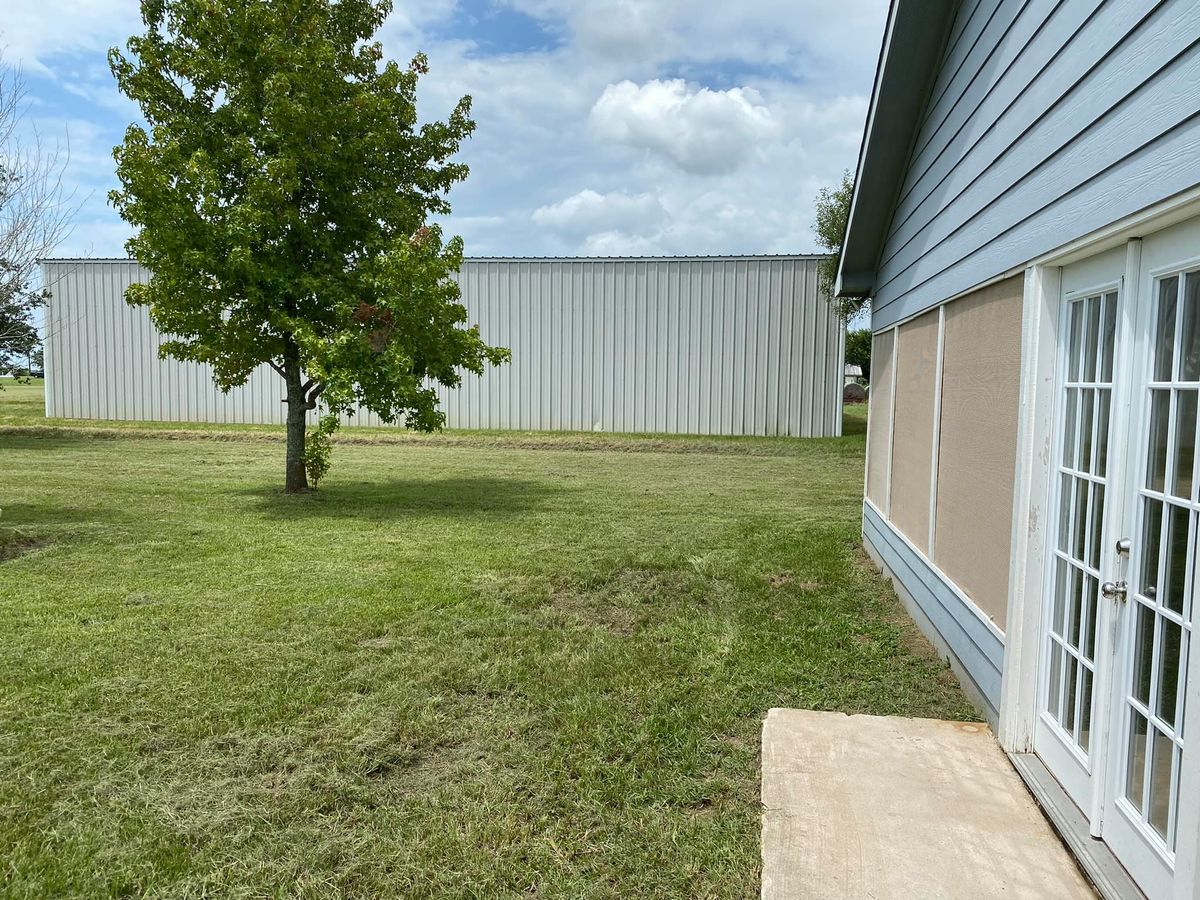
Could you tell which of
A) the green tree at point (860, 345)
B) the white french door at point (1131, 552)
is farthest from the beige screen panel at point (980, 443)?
the green tree at point (860, 345)

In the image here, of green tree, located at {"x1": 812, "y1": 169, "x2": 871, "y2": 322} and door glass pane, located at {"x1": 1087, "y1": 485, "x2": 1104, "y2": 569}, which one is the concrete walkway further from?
green tree, located at {"x1": 812, "y1": 169, "x2": 871, "y2": 322}

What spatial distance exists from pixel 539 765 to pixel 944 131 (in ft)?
13.9

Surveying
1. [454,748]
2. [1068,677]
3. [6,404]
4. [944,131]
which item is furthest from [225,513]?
[6,404]

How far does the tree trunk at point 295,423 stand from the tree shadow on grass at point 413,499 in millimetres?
228

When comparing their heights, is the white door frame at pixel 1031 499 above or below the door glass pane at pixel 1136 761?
above

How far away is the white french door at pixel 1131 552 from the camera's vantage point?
2.23 m

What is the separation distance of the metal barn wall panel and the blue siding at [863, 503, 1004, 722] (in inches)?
509

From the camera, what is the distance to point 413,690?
4133mm

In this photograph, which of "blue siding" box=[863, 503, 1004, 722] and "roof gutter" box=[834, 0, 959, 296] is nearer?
"blue siding" box=[863, 503, 1004, 722]

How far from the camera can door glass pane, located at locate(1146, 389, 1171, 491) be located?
236cm

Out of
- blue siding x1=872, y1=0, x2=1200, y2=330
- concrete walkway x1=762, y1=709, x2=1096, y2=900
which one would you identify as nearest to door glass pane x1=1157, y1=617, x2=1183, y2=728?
concrete walkway x1=762, y1=709, x2=1096, y2=900

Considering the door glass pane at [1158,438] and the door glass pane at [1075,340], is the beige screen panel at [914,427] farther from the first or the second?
the door glass pane at [1158,438]

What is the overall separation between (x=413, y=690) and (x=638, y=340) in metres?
15.8

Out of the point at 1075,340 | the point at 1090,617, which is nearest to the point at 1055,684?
the point at 1090,617
